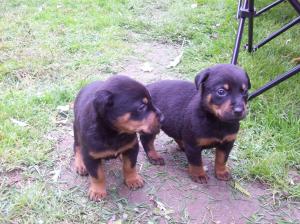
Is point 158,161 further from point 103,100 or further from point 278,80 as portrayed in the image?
point 278,80

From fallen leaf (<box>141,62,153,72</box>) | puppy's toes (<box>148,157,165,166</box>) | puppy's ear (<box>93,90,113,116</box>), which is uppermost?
puppy's ear (<box>93,90,113,116</box>)

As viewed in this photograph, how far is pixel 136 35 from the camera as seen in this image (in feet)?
21.8

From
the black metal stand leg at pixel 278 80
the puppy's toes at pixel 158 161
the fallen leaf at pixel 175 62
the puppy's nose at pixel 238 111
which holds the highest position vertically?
the puppy's nose at pixel 238 111

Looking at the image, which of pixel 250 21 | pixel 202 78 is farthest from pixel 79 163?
pixel 250 21

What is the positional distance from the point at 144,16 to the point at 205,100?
4352 mm

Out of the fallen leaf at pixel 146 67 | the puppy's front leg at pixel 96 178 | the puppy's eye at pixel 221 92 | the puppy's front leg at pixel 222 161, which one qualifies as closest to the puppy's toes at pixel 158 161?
the puppy's front leg at pixel 222 161

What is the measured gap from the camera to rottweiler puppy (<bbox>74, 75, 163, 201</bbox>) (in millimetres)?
2955

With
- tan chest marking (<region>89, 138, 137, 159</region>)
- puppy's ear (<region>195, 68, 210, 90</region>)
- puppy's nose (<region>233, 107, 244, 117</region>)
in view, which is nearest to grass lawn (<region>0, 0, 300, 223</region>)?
tan chest marking (<region>89, 138, 137, 159</region>)

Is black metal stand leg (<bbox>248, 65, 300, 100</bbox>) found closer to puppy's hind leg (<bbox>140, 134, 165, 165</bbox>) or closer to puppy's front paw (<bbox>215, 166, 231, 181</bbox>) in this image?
puppy's front paw (<bbox>215, 166, 231, 181</bbox>)

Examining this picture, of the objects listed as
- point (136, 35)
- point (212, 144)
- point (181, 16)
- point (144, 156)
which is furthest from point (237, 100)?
point (181, 16)

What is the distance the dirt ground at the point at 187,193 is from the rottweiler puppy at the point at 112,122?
0.25 metres

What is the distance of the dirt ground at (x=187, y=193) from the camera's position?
11.1 ft

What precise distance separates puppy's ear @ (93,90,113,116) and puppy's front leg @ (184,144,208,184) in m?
0.85

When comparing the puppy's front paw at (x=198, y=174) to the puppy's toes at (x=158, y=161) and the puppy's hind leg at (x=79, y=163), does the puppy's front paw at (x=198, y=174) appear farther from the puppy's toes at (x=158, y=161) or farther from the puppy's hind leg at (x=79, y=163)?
the puppy's hind leg at (x=79, y=163)
